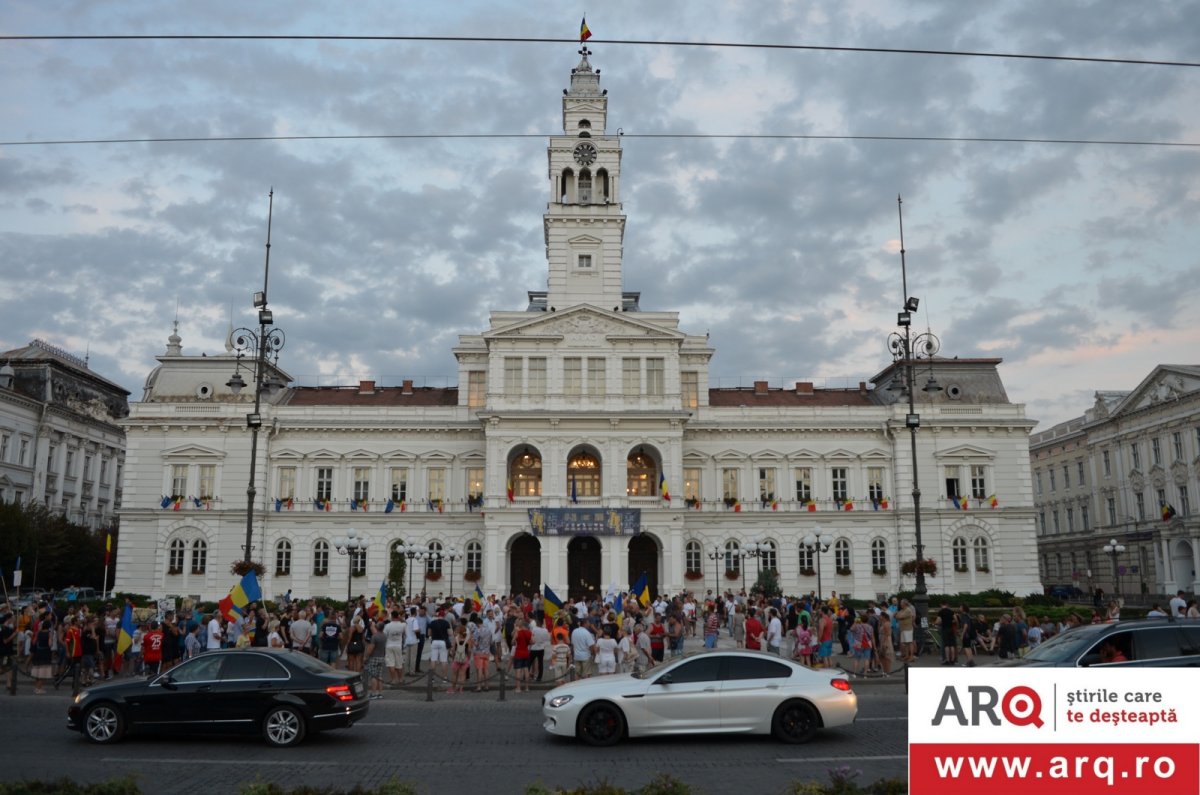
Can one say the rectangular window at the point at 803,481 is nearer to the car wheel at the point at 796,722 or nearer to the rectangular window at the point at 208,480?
the rectangular window at the point at 208,480

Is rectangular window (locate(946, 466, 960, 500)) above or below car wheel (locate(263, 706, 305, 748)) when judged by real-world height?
above

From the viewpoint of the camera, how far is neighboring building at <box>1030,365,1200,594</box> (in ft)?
203

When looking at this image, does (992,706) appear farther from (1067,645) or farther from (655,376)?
(655,376)

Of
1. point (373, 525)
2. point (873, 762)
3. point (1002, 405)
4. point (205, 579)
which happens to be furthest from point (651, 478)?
point (873, 762)

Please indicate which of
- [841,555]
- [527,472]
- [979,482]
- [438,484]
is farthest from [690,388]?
[979,482]

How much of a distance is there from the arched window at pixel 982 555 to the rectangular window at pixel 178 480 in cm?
4689

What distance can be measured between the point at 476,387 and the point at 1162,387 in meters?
47.0

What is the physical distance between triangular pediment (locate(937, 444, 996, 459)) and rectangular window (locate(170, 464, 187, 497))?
147 feet

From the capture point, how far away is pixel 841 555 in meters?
55.4

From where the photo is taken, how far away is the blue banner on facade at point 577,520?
167 feet

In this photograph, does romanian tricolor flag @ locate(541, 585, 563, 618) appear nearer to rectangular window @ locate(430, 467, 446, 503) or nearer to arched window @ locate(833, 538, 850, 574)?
rectangular window @ locate(430, 467, 446, 503)

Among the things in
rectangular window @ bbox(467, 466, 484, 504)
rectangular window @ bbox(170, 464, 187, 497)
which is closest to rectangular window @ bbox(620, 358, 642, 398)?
rectangular window @ bbox(467, 466, 484, 504)

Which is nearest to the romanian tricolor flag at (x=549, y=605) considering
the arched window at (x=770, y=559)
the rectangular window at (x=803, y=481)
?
the arched window at (x=770, y=559)

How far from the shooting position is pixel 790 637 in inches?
1126
